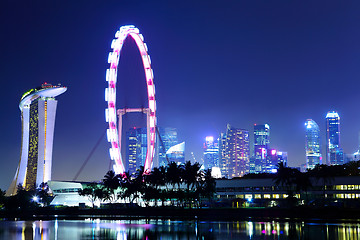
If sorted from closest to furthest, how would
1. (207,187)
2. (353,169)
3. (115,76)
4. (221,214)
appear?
(221,214) < (115,76) < (207,187) < (353,169)

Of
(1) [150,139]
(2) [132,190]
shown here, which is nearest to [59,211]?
(2) [132,190]

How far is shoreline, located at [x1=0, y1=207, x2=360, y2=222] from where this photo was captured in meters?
81.4

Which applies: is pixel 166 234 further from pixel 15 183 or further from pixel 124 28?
pixel 15 183

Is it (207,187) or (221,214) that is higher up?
(207,187)

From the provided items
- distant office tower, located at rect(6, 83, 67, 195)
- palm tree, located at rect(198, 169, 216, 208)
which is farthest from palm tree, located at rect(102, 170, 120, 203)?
distant office tower, located at rect(6, 83, 67, 195)

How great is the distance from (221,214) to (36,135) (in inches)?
3344

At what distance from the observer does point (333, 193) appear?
121 m

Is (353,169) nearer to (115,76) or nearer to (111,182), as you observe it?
(111,182)

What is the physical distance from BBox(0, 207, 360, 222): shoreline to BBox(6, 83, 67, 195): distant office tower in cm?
4015

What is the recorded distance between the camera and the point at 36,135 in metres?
163

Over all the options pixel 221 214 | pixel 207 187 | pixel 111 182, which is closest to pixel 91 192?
pixel 111 182

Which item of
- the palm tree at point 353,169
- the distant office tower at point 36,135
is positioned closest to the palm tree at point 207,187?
the palm tree at point 353,169

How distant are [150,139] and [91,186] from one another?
37092 mm

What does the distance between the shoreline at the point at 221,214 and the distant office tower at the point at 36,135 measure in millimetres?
40154
